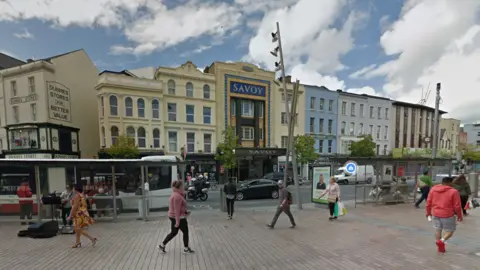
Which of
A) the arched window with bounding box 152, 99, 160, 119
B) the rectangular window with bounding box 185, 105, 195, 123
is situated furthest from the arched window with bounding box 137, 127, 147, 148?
the rectangular window with bounding box 185, 105, 195, 123

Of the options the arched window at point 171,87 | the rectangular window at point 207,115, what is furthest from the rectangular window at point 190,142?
the arched window at point 171,87

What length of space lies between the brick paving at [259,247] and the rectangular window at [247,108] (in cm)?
2029

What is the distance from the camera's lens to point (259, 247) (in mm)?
5496

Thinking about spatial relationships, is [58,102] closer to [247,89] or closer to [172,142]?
[172,142]

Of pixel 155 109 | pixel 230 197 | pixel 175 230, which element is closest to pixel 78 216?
pixel 175 230

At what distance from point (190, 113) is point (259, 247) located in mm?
20684

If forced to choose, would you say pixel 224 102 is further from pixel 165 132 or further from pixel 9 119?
pixel 9 119

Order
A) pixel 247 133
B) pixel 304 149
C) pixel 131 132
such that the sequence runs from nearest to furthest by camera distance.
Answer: pixel 131 132
pixel 304 149
pixel 247 133

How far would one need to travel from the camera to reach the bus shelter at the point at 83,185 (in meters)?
8.00

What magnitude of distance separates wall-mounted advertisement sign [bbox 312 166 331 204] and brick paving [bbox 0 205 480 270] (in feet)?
8.38

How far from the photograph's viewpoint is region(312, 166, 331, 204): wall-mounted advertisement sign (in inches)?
414

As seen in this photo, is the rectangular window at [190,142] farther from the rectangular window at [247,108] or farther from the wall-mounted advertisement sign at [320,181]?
the wall-mounted advertisement sign at [320,181]

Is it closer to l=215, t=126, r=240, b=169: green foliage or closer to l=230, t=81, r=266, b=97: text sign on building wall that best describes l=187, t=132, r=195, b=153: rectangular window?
l=215, t=126, r=240, b=169: green foliage

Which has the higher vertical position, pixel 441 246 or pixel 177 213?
pixel 177 213
